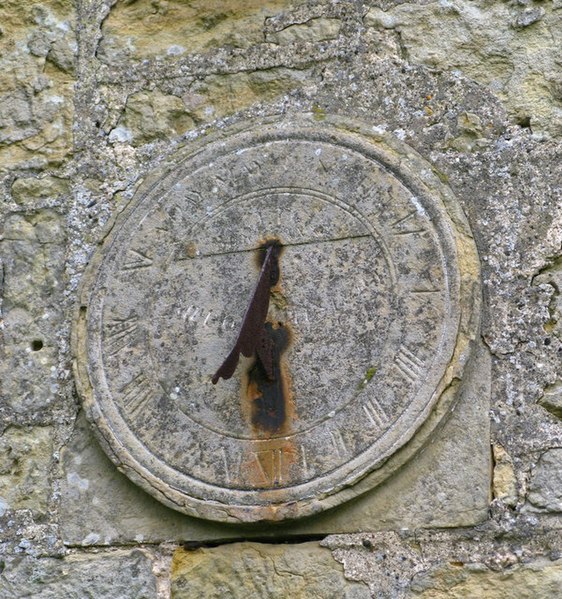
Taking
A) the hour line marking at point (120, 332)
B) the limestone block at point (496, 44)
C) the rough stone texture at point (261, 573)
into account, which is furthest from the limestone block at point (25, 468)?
the limestone block at point (496, 44)

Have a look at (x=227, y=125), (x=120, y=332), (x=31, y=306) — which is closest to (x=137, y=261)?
(x=120, y=332)

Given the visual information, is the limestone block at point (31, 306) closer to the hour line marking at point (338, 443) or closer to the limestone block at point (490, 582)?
the hour line marking at point (338, 443)

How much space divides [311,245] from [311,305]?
140 mm

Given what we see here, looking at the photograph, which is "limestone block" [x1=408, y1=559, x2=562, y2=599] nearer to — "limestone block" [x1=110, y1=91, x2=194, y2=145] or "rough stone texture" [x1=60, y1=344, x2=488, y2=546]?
"rough stone texture" [x1=60, y1=344, x2=488, y2=546]

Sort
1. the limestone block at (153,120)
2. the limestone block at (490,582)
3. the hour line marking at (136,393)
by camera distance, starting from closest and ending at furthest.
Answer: the limestone block at (490,582) → the hour line marking at (136,393) → the limestone block at (153,120)

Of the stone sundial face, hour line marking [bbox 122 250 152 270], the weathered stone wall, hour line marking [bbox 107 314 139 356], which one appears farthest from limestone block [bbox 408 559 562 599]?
hour line marking [bbox 122 250 152 270]

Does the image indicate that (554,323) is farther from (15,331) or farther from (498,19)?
(15,331)

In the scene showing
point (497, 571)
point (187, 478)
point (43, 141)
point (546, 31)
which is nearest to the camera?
point (497, 571)

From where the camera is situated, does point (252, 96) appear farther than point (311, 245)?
Yes

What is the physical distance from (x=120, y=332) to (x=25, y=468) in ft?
1.27

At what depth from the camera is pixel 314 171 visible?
251 cm

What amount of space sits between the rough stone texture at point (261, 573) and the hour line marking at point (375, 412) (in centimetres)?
29

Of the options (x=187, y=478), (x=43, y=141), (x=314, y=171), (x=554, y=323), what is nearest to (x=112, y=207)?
(x=43, y=141)

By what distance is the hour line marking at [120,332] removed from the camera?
251 centimetres
